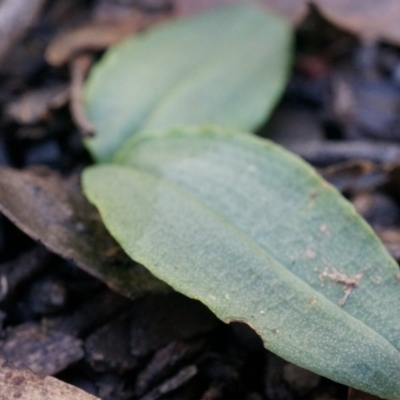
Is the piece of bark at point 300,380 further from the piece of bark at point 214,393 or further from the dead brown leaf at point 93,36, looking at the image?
the dead brown leaf at point 93,36

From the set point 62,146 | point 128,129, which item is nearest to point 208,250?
point 128,129

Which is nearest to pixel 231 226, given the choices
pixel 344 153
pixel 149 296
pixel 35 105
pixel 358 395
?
pixel 149 296

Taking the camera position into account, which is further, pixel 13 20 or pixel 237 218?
pixel 13 20

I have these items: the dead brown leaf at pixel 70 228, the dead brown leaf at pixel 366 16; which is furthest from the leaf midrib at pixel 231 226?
the dead brown leaf at pixel 366 16

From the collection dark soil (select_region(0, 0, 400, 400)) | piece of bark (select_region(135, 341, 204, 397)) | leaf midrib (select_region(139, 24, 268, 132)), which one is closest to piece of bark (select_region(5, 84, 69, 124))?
dark soil (select_region(0, 0, 400, 400))

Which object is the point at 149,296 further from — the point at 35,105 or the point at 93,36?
the point at 93,36

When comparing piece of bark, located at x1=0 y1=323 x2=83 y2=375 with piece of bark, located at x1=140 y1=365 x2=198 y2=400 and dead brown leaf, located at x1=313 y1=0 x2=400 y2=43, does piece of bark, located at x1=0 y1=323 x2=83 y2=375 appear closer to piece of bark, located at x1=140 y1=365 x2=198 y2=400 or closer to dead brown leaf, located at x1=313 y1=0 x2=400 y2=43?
piece of bark, located at x1=140 y1=365 x2=198 y2=400

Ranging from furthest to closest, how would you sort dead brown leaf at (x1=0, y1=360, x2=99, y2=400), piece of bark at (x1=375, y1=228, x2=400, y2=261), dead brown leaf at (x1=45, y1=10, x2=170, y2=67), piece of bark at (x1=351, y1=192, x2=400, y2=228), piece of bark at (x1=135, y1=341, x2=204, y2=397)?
dead brown leaf at (x1=45, y1=10, x2=170, y2=67) < piece of bark at (x1=351, y1=192, x2=400, y2=228) < piece of bark at (x1=375, y1=228, x2=400, y2=261) < piece of bark at (x1=135, y1=341, x2=204, y2=397) < dead brown leaf at (x1=0, y1=360, x2=99, y2=400)

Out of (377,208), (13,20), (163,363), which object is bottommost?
(377,208)
